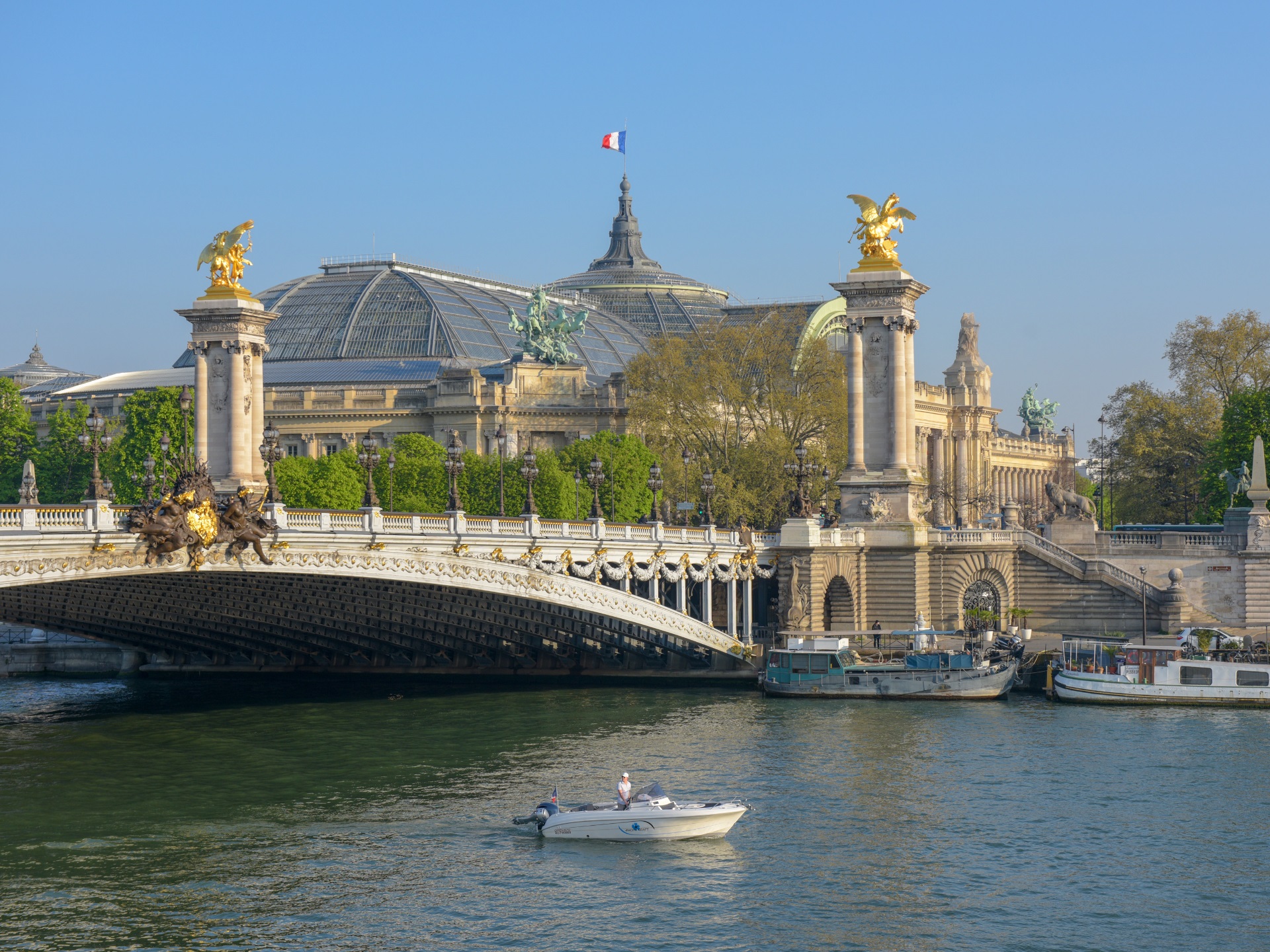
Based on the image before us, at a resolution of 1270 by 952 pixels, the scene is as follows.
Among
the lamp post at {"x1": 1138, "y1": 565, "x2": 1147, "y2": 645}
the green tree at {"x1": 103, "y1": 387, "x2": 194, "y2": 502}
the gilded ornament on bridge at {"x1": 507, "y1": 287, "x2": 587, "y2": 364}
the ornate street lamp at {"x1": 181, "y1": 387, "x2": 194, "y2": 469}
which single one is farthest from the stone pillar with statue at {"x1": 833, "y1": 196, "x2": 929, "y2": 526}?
the gilded ornament on bridge at {"x1": 507, "y1": 287, "x2": 587, "y2": 364}

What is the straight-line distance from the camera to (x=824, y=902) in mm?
35375

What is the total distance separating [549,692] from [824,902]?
1204 inches

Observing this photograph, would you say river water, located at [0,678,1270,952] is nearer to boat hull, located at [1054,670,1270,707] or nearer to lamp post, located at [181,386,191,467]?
boat hull, located at [1054,670,1270,707]

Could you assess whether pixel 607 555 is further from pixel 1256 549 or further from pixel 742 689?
pixel 1256 549

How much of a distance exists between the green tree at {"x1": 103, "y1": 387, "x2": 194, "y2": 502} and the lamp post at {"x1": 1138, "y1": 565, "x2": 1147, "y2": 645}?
46.3 metres

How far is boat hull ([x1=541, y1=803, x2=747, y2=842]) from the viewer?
39906 mm

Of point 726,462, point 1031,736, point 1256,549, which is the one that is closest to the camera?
point 1031,736

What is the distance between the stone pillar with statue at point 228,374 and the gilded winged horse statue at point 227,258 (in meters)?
0.04

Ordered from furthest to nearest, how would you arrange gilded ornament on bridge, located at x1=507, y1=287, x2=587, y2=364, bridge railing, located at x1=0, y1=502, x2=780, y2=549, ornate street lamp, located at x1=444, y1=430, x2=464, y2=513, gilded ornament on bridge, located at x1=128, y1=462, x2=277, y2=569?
gilded ornament on bridge, located at x1=507, y1=287, x2=587, y2=364 < ornate street lamp, located at x1=444, y1=430, x2=464, y2=513 < gilded ornament on bridge, located at x1=128, y1=462, x2=277, y2=569 < bridge railing, located at x1=0, y1=502, x2=780, y2=549

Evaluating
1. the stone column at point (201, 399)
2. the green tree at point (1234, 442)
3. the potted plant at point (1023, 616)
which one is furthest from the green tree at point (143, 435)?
the green tree at point (1234, 442)

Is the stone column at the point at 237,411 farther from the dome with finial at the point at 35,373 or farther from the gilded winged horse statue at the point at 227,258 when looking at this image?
the dome with finial at the point at 35,373

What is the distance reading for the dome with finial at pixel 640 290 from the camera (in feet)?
535

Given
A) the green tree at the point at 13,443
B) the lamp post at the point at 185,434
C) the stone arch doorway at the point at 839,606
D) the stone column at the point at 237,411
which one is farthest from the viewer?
the green tree at the point at 13,443

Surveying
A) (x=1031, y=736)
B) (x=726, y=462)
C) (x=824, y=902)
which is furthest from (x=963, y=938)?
(x=726, y=462)
